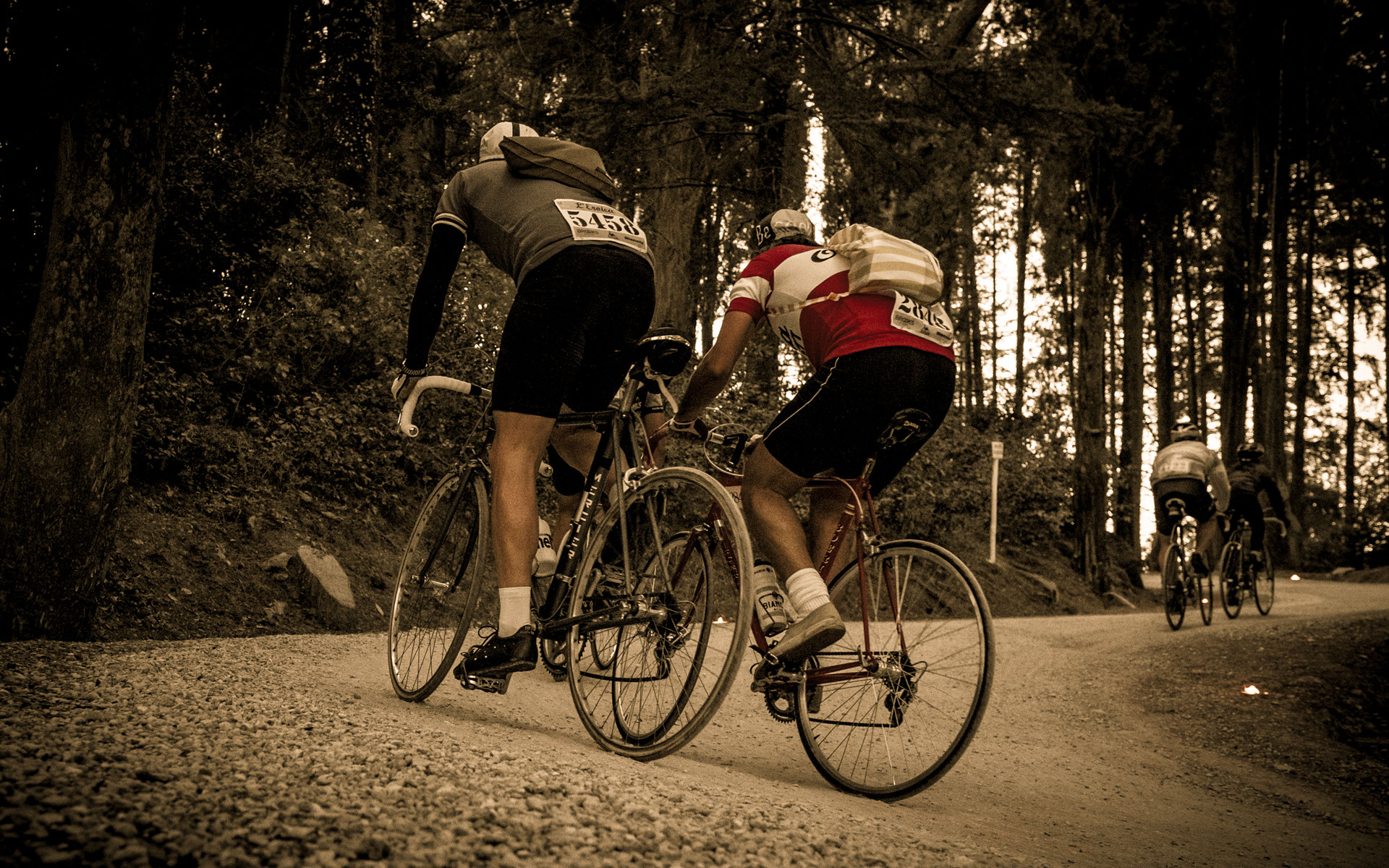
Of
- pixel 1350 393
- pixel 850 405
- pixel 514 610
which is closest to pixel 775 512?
pixel 850 405

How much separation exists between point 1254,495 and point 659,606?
11.0 m

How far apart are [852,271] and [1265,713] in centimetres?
478

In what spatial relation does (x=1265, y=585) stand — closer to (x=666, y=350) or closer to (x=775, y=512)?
(x=775, y=512)

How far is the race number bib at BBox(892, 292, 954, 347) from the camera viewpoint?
3369 millimetres

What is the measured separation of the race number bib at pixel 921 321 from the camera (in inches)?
133

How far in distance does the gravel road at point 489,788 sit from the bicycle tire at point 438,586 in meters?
0.18

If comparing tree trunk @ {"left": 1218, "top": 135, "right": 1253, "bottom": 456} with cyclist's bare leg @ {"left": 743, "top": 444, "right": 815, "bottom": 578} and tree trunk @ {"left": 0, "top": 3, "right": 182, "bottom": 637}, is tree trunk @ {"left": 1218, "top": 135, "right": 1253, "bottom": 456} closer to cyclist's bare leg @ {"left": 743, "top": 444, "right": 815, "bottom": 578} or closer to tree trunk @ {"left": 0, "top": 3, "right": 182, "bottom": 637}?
cyclist's bare leg @ {"left": 743, "top": 444, "right": 815, "bottom": 578}

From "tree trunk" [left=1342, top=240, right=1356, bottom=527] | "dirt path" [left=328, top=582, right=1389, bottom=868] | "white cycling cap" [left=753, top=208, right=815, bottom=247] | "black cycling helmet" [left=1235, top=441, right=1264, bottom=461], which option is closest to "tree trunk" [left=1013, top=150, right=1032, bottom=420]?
"tree trunk" [left=1342, top=240, right=1356, bottom=527]

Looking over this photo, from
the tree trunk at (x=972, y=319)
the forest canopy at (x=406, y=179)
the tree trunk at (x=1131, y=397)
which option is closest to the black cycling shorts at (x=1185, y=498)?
the forest canopy at (x=406, y=179)

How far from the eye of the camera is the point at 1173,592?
10203 millimetres

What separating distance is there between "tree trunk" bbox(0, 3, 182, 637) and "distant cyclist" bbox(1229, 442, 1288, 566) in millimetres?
11605

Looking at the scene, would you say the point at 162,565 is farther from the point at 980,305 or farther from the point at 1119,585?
the point at 980,305

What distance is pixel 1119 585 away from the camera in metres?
17.0

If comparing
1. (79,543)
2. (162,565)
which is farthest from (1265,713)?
(162,565)
